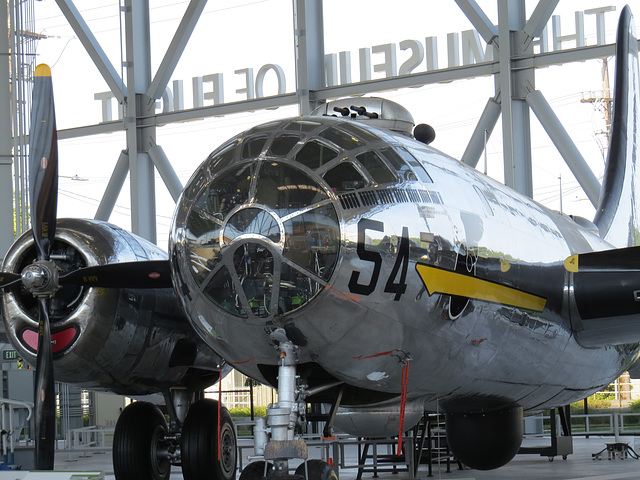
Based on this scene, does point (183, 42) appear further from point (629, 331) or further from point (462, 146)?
point (629, 331)

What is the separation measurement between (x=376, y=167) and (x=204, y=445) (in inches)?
173

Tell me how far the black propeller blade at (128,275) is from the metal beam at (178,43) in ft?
38.7

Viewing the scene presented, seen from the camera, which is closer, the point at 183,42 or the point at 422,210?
the point at 422,210

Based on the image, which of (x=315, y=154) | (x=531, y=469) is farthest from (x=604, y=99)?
(x=315, y=154)

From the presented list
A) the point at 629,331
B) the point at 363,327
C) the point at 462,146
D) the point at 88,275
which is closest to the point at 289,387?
the point at 363,327

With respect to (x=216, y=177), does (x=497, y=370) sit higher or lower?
lower

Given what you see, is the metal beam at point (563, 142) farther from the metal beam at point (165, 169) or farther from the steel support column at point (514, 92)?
the metal beam at point (165, 169)

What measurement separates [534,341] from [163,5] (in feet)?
50.3

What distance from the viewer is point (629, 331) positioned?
25.2ft

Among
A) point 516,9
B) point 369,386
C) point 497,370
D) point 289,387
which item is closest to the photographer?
point 289,387

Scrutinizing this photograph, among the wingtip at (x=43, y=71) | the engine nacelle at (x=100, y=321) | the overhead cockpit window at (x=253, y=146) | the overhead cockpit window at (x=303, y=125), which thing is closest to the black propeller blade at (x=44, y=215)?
the wingtip at (x=43, y=71)

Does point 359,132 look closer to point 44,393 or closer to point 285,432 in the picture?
point 285,432

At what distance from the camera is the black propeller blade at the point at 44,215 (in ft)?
26.3

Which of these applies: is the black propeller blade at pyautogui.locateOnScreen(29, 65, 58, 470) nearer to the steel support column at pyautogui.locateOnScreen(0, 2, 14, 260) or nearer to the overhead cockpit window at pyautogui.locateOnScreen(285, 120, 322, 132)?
the overhead cockpit window at pyautogui.locateOnScreen(285, 120, 322, 132)
